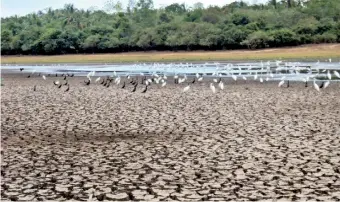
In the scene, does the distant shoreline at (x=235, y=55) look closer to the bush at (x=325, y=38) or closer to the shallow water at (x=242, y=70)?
the bush at (x=325, y=38)

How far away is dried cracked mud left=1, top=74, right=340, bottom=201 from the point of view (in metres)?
7.50

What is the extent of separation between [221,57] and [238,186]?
176ft

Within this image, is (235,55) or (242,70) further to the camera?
(235,55)

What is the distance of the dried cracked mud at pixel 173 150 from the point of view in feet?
24.6

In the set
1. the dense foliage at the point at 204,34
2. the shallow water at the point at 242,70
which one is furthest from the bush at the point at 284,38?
the shallow water at the point at 242,70

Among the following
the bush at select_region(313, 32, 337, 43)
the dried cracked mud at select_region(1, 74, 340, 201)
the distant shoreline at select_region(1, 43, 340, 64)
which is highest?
the bush at select_region(313, 32, 337, 43)

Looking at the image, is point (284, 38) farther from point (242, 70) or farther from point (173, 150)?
point (173, 150)

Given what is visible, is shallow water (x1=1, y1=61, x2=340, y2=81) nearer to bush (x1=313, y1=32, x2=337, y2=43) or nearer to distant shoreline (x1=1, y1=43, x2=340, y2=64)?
distant shoreline (x1=1, y1=43, x2=340, y2=64)

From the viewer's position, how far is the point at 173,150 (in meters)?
10.2

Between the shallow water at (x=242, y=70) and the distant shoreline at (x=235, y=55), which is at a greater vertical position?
the distant shoreline at (x=235, y=55)

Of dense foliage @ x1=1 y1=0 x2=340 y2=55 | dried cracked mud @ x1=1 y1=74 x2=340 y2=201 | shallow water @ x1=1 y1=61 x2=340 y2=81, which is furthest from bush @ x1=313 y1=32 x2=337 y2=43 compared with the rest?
dried cracked mud @ x1=1 y1=74 x2=340 y2=201

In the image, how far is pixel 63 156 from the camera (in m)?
9.84

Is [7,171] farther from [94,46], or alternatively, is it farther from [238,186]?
[94,46]

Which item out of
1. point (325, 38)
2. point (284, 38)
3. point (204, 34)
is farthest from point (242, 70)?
point (204, 34)
